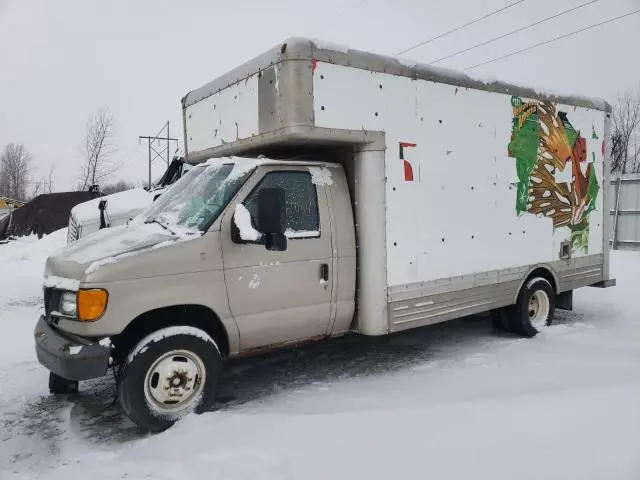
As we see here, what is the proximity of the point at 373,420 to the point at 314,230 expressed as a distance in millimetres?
1726

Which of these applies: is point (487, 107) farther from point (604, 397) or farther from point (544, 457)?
point (544, 457)

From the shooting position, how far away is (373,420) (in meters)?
4.10

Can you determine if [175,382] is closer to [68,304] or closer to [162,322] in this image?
[162,322]

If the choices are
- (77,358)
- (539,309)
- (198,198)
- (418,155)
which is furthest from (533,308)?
(77,358)

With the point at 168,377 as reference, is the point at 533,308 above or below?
below

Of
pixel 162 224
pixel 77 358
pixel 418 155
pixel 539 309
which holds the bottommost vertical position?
pixel 539 309

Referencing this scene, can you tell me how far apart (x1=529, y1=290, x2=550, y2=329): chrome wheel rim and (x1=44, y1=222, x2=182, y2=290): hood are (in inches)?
195

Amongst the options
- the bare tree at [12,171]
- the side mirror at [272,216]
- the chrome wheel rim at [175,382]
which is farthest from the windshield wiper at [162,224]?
the bare tree at [12,171]

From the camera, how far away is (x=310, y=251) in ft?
15.7

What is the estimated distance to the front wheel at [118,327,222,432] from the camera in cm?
395

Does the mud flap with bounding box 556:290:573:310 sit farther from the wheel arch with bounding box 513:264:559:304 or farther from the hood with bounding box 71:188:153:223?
the hood with bounding box 71:188:153:223

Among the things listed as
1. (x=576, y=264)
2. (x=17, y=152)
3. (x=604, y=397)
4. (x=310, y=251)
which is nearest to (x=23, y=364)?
(x=310, y=251)

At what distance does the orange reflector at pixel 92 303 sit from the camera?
3.82 meters

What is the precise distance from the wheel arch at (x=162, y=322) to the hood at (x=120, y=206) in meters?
5.12
